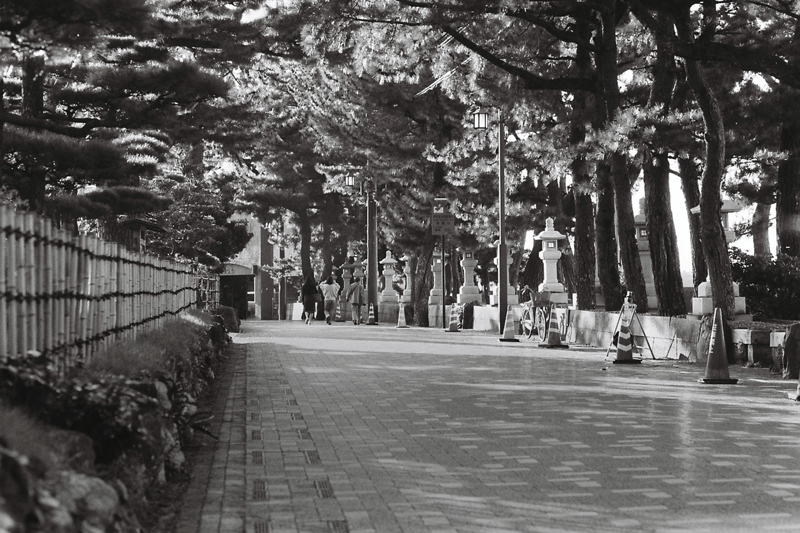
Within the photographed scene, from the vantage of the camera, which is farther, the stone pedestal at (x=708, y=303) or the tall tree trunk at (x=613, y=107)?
the tall tree trunk at (x=613, y=107)

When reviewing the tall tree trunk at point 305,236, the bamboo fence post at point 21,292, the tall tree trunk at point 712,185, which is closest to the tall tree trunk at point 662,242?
the tall tree trunk at point 712,185

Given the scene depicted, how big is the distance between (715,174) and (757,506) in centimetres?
1306

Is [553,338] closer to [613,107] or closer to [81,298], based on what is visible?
[613,107]

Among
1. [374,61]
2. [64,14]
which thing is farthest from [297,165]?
[64,14]

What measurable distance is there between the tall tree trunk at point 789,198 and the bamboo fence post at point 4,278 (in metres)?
24.3

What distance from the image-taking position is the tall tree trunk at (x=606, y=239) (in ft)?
A: 77.8

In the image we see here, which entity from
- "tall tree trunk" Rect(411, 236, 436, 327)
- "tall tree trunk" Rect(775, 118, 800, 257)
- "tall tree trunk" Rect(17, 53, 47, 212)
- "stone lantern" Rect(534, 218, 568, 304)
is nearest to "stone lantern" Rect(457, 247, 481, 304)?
"tall tree trunk" Rect(411, 236, 436, 327)

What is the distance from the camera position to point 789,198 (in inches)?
1102

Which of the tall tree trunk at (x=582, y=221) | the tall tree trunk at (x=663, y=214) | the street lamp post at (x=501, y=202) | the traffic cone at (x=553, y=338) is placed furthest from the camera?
the street lamp post at (x=501, y=202)

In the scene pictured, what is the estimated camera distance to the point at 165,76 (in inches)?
703

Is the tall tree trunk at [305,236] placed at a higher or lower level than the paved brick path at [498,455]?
higher

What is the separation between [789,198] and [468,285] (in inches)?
500

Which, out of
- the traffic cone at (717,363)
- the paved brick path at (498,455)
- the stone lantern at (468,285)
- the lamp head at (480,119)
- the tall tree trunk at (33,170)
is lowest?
the paved brick path at (498,455)

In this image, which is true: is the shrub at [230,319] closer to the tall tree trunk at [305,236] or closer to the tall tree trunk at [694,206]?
the tall tree trunk at [694,206]
